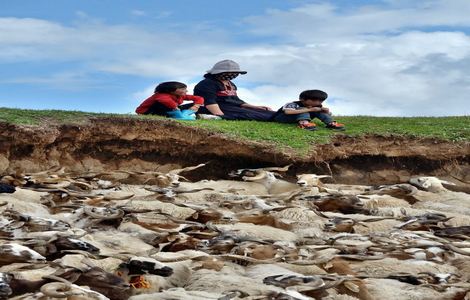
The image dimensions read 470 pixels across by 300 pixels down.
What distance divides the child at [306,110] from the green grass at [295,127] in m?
0.18

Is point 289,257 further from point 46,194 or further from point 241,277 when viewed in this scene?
point 46,194

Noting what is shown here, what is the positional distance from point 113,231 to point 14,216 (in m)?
0.66

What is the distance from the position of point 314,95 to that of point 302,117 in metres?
0.50

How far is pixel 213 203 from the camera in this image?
7273 millimetres

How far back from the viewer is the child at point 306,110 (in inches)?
508

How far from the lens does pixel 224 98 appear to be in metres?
13.9

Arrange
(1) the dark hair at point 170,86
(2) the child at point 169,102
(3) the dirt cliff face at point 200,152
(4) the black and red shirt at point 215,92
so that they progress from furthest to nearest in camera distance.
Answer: (4) the black and red shirt at point 215,92, (1) the dark hair at point 170,86, (2) the child at point 169,102, (3) the dirt cliff face at point 200,152

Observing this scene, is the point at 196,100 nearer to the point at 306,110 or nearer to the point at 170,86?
the point at 170,86

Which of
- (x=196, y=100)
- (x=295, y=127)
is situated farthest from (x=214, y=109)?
(x=295, y=127)

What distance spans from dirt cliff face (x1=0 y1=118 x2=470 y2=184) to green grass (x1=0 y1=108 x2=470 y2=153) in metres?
0.19

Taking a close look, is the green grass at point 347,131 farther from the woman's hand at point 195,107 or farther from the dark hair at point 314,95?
the woman's hand at point 195,107

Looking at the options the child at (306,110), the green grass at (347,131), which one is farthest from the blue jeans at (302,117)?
the green grass at (347,131)

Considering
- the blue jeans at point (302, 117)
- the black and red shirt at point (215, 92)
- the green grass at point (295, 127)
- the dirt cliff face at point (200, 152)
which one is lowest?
the dirt cliff face at point (200, 152)

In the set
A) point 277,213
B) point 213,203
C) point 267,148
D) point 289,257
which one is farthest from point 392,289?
point 267,148
